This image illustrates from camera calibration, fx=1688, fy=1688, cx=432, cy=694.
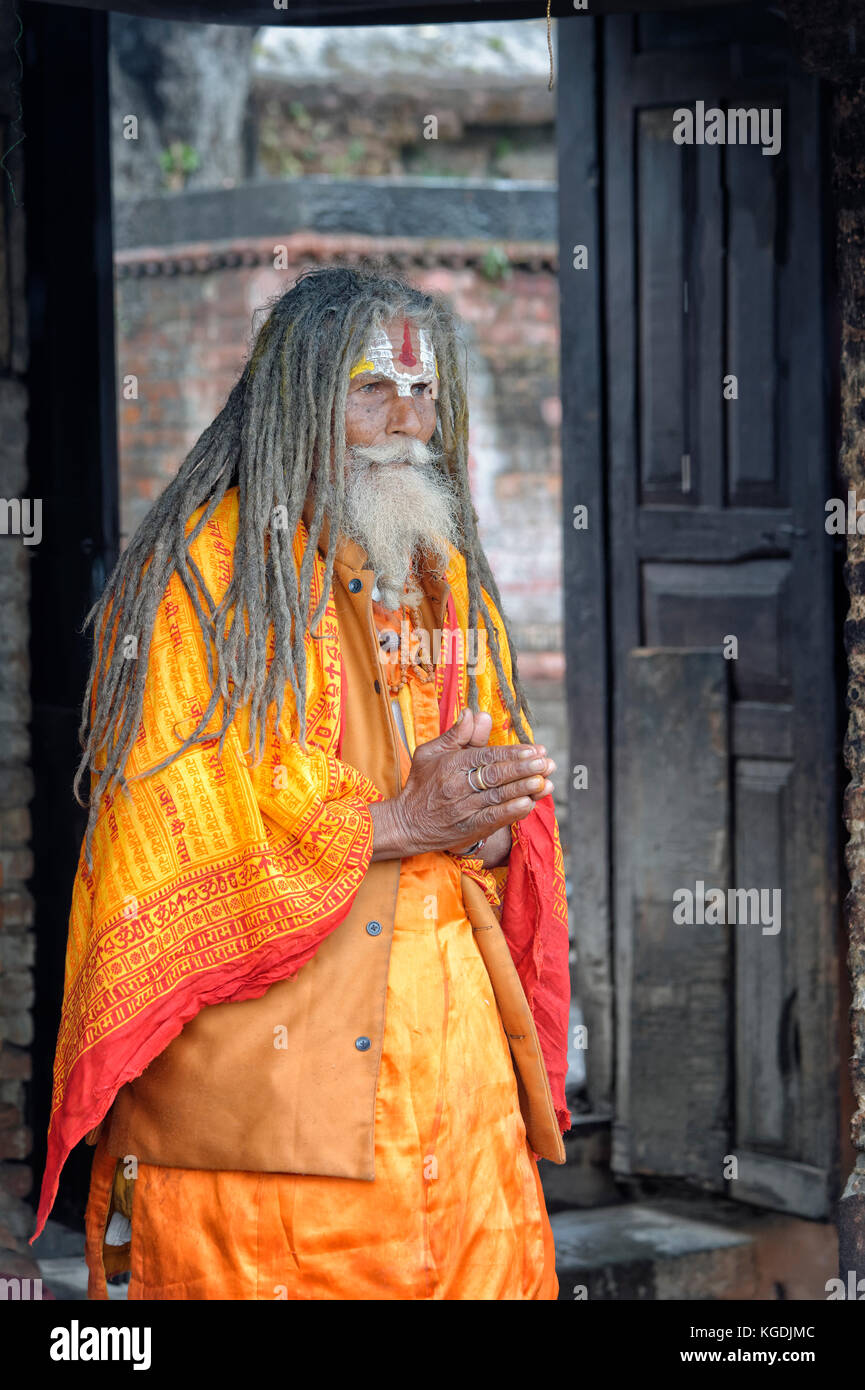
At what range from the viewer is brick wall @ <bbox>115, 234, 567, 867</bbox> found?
1116 centimetres

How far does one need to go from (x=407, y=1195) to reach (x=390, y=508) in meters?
1.12

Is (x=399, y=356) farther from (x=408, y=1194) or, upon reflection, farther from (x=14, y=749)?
(x=14, y=749)

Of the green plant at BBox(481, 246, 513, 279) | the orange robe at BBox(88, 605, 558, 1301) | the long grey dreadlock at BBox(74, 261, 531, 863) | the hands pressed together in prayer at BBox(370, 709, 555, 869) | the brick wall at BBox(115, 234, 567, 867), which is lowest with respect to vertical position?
the orange robe at BBox(88, 605, 558, 1301)

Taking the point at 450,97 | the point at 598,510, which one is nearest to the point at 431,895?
the point at 598,510

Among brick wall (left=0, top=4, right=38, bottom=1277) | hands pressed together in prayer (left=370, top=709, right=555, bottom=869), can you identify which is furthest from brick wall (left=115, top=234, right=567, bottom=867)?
hands pressed together in prayer (left=370, top=709, right=555, bottom=869)

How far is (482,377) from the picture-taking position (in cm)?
1142

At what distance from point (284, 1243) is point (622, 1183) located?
2.56 metres

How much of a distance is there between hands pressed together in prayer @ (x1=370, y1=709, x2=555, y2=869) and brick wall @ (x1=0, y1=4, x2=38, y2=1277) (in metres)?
1.63

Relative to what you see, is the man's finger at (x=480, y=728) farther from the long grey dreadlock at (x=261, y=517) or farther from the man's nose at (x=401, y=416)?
the man's nose at (x=401, y=416)

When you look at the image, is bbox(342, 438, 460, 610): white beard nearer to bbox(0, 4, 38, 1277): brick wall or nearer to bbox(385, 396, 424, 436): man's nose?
bbox(385, 396, 424, 436): man's nose

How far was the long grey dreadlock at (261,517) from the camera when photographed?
2670mm

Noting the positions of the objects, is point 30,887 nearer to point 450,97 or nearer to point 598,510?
point 598,510

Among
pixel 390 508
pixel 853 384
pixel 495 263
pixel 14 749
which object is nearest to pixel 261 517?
pixel 390 508

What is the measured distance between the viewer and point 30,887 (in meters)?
4.14
